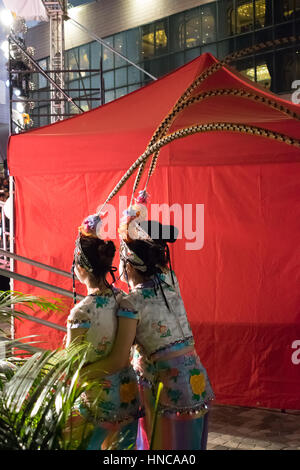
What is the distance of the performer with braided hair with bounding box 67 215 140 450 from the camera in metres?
2.21

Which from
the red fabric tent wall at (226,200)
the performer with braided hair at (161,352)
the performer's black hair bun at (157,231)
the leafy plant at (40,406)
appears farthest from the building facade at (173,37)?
the leafy plant at (40,406)

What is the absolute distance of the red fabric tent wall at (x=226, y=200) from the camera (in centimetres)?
425

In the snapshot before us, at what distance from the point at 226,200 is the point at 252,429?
1782mm

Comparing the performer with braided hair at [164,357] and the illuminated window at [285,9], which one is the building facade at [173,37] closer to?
the illuminated window at [285,9]

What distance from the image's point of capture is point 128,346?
2260mm

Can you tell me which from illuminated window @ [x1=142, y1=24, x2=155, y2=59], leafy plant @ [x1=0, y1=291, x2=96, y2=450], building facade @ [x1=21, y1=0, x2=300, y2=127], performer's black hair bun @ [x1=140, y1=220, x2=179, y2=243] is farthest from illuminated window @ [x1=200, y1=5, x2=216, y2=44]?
leafy plant @ [x1=0, y1=291, x2=96, y2=450]

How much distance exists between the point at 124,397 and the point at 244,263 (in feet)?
7.70

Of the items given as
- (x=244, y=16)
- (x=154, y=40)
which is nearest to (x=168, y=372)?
(x=244, y=16)

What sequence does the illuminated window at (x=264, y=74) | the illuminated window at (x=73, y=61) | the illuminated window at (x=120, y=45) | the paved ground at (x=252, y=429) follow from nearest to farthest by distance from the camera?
the paved ground at (x=252, y=429) < the illuminated window at (x=264, y=74) < the illuminated window at (x=120, y=45) < the illuminated window at (x=73, y=61)

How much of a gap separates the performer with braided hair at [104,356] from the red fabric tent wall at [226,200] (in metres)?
2.20

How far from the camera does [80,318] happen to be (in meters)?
2.24

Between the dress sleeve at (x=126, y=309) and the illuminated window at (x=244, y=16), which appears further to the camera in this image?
the illuminated window at (x=244, y=16)

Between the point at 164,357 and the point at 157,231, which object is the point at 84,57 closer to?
the point at 157,231
